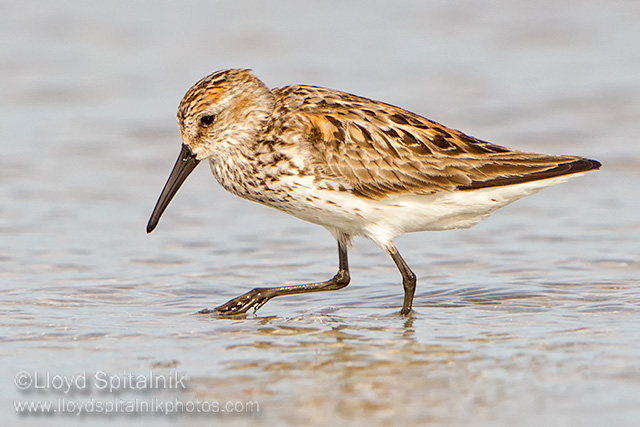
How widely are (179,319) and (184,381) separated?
1.52 m

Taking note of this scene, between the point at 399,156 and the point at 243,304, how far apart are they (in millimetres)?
1580

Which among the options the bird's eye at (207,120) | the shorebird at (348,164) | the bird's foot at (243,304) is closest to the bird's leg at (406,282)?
the shorebird at (348,164)

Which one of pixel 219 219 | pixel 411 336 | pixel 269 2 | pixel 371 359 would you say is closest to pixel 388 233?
pixel 411 336

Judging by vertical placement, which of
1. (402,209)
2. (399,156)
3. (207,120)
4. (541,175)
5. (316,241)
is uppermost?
(207,120)

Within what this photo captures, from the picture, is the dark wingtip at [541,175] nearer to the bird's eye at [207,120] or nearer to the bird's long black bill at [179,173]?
the bird's eye at [207,120]

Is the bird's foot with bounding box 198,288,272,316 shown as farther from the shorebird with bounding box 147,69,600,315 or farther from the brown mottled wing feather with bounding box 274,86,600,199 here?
Answer: the brown mottled wing feather with bounding box 274,86,600,199

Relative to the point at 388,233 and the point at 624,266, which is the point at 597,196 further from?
the point at 388,233

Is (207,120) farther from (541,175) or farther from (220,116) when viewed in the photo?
(541,175)

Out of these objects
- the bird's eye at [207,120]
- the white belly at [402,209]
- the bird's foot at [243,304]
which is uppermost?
the bird's eye at [207,120]

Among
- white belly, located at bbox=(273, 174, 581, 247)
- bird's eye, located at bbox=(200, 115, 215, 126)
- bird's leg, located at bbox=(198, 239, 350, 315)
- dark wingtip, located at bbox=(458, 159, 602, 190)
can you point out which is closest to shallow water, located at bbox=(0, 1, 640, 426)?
bird's leg, located at bbox=(198, 239, 350, 315)

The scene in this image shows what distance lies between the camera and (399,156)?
797cm

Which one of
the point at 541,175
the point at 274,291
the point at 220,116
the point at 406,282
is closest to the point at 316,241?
the point at 274,291

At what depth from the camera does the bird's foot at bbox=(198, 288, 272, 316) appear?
783 centimetres

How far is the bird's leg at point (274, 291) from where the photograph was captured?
7852mm
